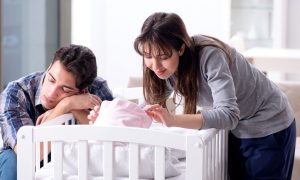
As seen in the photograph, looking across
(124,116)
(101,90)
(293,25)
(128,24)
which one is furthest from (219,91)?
(293,25)

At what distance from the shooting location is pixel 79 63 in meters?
1.91

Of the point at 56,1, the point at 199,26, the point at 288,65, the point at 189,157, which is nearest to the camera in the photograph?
the point at 189,157

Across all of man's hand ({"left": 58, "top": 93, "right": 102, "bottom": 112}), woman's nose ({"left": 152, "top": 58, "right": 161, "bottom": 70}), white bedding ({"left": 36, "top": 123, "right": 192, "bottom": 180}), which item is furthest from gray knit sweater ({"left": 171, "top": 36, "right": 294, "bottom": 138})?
man's hand ({"left": 58, "top": 93, "right": 102, "bottom": 112})

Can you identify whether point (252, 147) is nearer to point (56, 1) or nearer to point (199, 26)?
point (56, 1)

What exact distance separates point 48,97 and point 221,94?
1.85 feet

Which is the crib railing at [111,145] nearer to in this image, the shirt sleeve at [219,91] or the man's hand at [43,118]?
the shirt sleeve at [219,91]

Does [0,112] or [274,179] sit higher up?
[0,112]

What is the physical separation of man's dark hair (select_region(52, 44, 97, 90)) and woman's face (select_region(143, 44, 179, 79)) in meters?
0.23

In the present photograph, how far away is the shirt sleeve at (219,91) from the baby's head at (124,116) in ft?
0.55

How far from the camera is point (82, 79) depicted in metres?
1.92

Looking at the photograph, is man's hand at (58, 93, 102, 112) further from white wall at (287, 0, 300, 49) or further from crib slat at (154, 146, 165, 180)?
white wall at (287, 0, 300, 49)

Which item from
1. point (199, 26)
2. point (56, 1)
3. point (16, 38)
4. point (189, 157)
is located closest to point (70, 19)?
point (56, 1)

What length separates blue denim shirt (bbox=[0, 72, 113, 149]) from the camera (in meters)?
1.89

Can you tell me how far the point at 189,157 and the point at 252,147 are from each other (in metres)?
0.51
